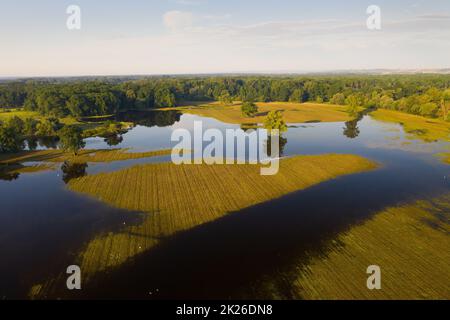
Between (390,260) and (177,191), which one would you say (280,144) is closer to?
(177,191)

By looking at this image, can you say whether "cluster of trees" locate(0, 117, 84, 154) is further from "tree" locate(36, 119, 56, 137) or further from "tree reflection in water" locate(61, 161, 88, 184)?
"tree reflection in water" locate(61, 161, 88, 184)

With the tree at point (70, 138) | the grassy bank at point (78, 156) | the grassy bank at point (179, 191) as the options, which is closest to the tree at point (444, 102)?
the grassy bank at point (179, 191)

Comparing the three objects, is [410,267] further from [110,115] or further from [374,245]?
[110,115]

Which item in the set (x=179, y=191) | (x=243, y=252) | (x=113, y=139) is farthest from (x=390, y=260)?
(x=113, y=139)

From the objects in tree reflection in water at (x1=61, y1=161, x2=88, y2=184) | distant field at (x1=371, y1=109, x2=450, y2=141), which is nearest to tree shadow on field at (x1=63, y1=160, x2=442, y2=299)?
tree reflection in water at (x1=61, y1=161, x2=88, y2=184)

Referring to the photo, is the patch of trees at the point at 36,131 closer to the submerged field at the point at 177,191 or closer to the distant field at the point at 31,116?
the distant field at the point at 31,116

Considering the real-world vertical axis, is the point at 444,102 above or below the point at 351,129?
above
